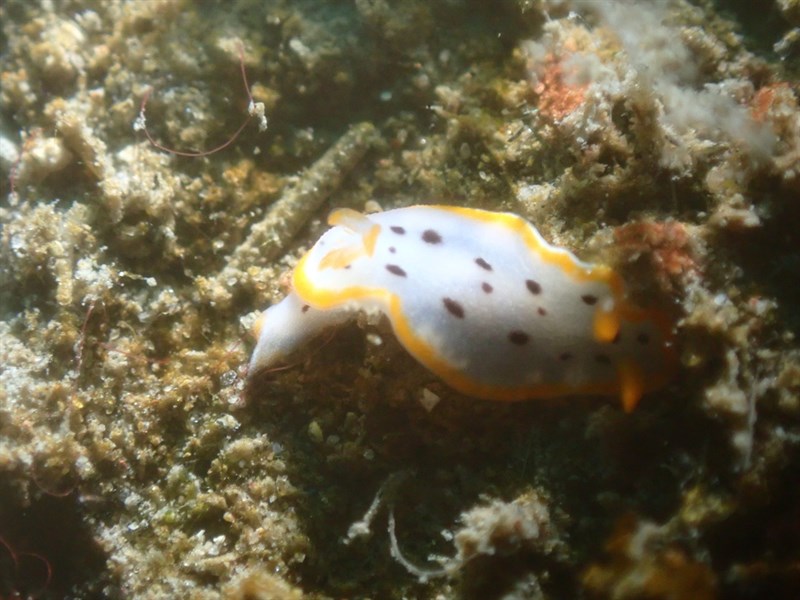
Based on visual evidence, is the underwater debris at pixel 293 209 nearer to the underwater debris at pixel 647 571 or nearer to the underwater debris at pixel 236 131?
the underwater debris at pixel 236 131

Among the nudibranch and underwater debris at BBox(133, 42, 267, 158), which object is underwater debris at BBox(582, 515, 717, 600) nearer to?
the nudibranch

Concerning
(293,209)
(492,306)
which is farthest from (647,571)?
(293,209)

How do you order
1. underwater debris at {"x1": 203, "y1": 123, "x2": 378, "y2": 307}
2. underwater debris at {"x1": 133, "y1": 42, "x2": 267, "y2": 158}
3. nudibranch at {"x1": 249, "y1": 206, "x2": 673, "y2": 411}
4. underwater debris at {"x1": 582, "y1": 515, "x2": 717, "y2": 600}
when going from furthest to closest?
underwater debris at {"x1": 133, "y1": 42, "x2": 267, "y2": 158}
underwater debris at {"x1": 203, "y1": 123, "x2": 378, "y2": 307}
nudibranch at {"x1": 249, "y1": 206, "x2": 673, "y2": 411}
underwater debris at {"x1": 582, "y1": 515, "x2": 717, "y2": 600}

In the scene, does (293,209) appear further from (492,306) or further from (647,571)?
(647,571)

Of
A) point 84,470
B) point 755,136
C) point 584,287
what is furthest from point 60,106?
point 755,136

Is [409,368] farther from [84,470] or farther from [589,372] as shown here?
[84,470]

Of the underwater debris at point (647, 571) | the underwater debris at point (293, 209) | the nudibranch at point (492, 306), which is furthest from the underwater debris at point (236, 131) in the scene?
the underwater debris at point (647, 571)

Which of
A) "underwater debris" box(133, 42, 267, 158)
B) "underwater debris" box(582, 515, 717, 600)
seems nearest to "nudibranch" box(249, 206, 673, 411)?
"underwater debris" box(582, 515, 717, 600)

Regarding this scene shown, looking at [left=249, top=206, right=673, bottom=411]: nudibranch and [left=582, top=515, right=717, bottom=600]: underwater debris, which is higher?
[left=249, top=206, right=673, bottom=411]: nudibranch

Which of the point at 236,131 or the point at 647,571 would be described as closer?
the point at 647,571

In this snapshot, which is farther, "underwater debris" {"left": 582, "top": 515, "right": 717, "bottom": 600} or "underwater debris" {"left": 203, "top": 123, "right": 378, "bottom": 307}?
"underwater debris" {"left": 203, "top": 123, "right": 378, "bottom": 307}

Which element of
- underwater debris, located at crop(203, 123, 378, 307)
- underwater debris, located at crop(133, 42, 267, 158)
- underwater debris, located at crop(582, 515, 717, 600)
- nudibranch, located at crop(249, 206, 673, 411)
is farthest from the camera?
underwater debris, located at crop(133, 42, 267, 158)
